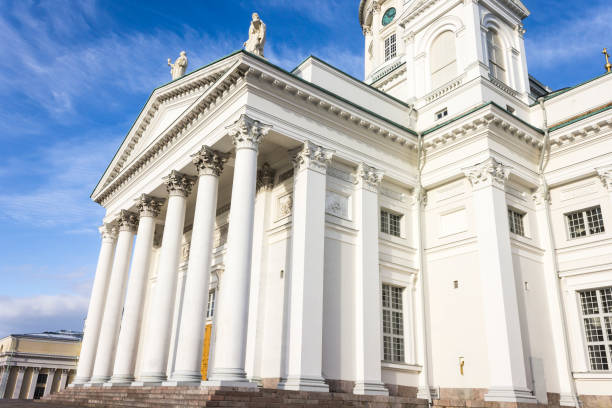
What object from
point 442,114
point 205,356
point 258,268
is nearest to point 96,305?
point 205,356

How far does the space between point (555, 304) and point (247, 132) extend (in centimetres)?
1234

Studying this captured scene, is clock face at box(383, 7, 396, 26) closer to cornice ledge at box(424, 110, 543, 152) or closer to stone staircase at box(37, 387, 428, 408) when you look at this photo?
cornice ledge at box(424, 110, 543, 152)

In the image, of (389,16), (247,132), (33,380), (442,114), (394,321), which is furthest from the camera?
(33,380)

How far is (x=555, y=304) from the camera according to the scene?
18.4m

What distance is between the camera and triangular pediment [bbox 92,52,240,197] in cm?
1892

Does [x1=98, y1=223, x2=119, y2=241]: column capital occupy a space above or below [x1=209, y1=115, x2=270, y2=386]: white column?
above

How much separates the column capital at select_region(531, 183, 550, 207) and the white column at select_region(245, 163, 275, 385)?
10.2 metres

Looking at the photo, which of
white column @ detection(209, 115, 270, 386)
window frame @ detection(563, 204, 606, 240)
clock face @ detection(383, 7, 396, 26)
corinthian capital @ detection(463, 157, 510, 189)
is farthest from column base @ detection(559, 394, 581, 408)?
clock face @ detection(383, 7, 396, 26)

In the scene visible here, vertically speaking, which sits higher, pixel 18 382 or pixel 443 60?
pixel 443 60

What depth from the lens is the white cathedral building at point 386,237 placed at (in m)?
16.0

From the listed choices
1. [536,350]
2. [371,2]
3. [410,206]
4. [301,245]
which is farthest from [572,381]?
[371,2]

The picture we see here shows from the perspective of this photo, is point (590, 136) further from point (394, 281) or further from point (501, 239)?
point (394, 281)

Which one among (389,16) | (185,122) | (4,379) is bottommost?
(4,379)

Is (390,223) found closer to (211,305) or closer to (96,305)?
(211,305)
